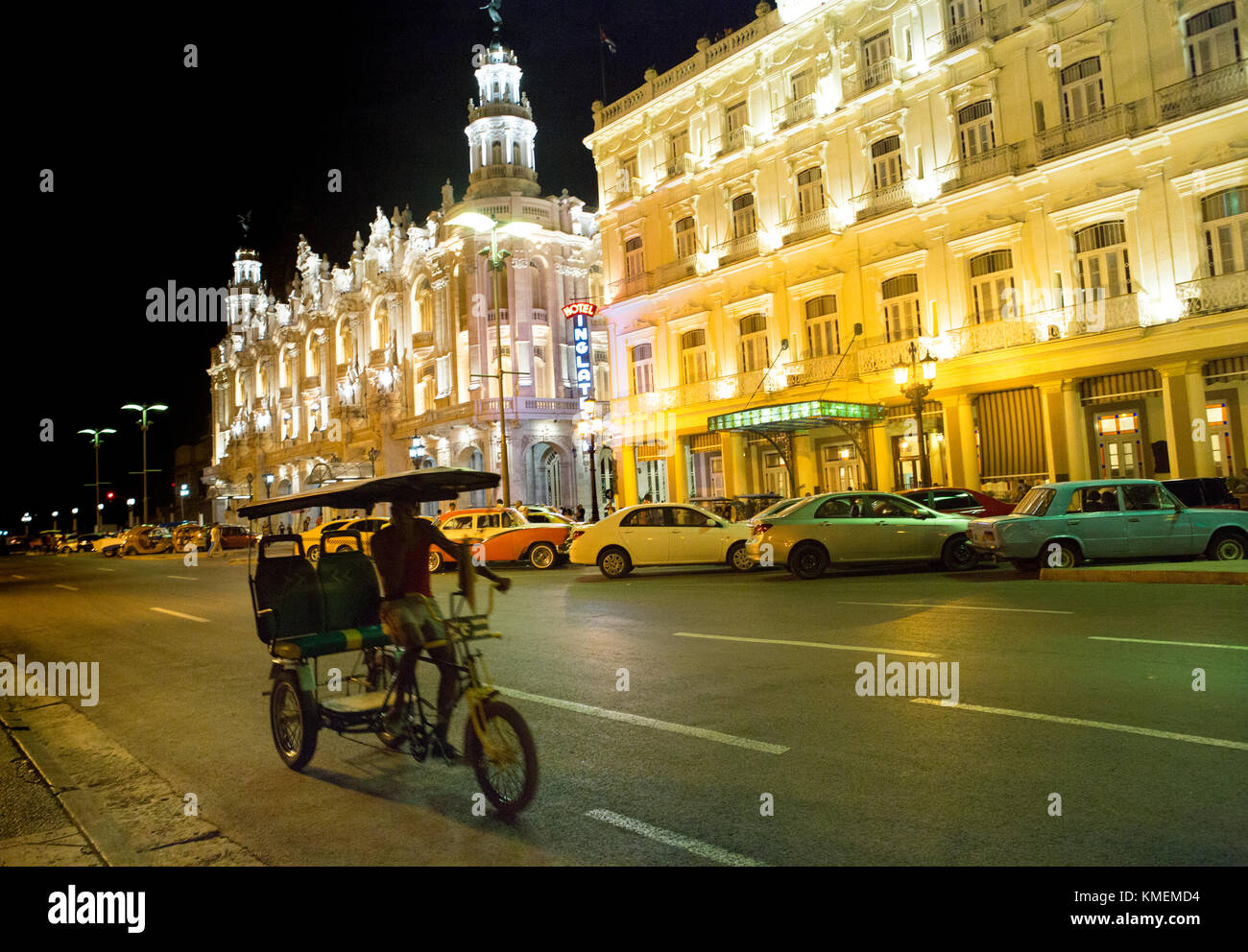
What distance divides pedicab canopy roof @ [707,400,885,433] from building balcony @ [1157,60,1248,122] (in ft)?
31.9

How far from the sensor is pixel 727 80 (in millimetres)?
29156

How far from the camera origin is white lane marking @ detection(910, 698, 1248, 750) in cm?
511

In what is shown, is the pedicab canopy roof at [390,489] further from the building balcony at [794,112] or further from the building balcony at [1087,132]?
the building balcony at [794,112]

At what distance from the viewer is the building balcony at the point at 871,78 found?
24.5 meters

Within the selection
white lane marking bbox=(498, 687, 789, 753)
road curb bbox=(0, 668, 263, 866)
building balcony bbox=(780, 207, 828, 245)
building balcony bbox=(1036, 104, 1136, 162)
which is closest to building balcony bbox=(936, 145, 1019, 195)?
building balcony bbox=(1036, 104, 1136, 162)

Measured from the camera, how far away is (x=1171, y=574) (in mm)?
12094

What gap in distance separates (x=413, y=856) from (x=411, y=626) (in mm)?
1535

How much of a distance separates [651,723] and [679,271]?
26.4 metres

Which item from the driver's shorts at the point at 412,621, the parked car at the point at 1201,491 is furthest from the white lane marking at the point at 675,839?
the parked car at the point at 1201,491

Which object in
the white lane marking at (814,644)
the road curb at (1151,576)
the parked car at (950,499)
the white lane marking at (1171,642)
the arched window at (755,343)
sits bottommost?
the white lane marking at (1171,642)

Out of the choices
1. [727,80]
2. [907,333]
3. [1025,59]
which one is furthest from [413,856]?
[727,80]

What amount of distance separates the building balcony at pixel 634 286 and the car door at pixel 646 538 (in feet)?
52.1

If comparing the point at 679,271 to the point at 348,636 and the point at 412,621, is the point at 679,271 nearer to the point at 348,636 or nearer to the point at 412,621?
the point at 348,636
